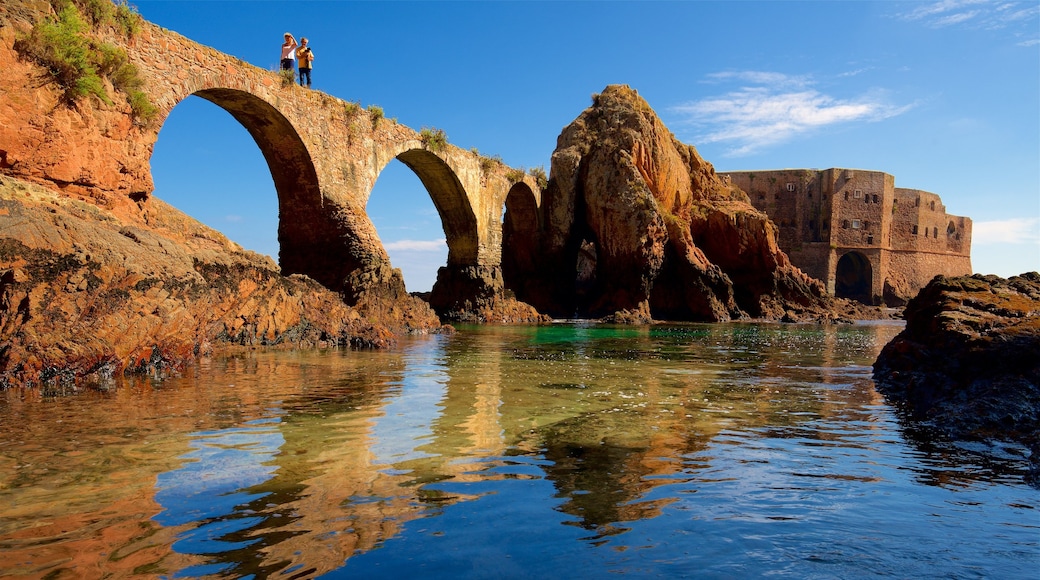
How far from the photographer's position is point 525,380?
8.90 meters

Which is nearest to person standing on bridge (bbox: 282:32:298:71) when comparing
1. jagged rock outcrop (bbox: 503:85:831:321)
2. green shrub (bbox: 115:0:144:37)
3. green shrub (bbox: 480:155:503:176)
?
green shrub (bbox: 115:0:144:37)

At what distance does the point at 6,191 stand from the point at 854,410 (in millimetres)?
10440

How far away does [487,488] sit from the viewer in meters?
3.88

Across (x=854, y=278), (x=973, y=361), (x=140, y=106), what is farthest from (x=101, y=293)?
(x=854, y=278)

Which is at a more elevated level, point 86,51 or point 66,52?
point 86,51

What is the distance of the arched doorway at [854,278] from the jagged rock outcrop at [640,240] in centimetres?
1979

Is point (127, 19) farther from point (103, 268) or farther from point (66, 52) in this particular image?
point (103, 268)

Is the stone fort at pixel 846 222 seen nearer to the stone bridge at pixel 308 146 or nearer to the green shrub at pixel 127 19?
the stone bridge at pixel 308 146

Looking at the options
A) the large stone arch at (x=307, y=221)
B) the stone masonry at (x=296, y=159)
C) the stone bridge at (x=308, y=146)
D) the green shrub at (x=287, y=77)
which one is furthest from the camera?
the large stone arch at (x=307, y=221)

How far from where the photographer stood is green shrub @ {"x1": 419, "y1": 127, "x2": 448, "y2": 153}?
2362 cm

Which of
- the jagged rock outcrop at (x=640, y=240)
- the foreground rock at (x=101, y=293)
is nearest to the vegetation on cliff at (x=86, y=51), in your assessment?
the foreground rock at (x=101, y=293)

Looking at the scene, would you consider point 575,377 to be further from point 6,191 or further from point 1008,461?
point 6,191

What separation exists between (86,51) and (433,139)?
43.7ft

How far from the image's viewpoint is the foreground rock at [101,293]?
735cm
